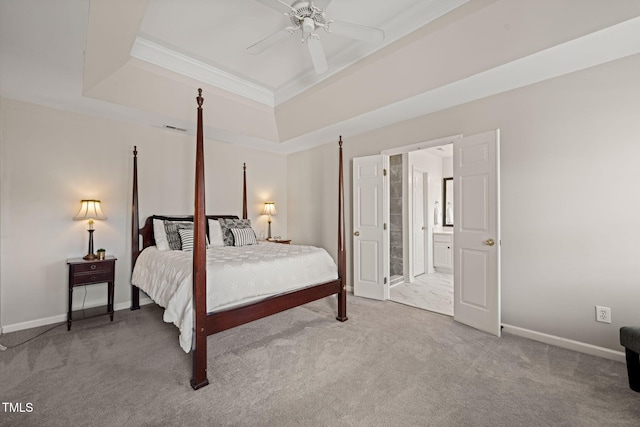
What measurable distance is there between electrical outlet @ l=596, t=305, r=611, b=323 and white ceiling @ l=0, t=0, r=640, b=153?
217 cm

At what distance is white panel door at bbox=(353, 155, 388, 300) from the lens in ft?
13.4

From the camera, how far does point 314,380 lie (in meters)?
2.09

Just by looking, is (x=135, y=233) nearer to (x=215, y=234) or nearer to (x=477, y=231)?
(x=215, y=234)

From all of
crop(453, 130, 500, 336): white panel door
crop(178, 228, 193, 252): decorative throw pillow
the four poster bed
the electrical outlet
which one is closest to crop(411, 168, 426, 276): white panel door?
crop(453, 130, 500, 336): white panel door

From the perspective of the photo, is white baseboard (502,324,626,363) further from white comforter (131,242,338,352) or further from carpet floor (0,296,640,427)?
white comforter (131,242,338,352)

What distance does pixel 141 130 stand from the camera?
12.9 ft

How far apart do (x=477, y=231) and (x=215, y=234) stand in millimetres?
3476

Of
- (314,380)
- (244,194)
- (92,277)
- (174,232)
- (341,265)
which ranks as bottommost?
(314,380)

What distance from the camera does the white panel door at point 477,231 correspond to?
2840 mm

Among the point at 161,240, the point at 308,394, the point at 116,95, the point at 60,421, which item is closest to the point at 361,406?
the point at 308,394

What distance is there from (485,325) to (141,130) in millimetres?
5081

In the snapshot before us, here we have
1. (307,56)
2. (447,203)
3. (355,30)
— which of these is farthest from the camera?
(447,203)

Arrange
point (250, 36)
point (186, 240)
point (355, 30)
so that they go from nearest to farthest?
point (355, 30)
point (250, 36)
point (186, 240)

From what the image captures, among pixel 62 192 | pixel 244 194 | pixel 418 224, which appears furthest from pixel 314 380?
pixel 418 224
